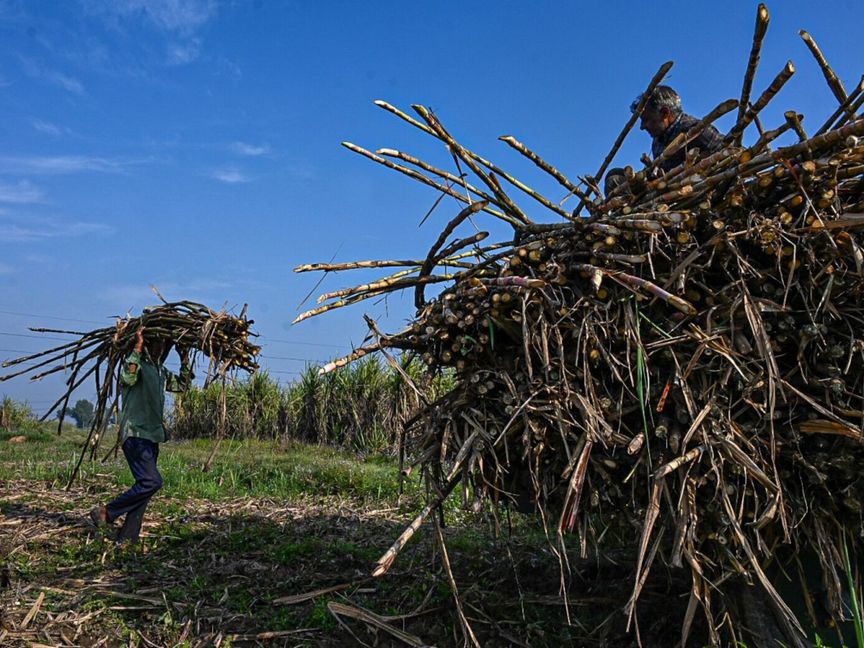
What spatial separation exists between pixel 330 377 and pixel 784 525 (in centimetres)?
1400

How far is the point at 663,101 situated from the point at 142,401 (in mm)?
4756

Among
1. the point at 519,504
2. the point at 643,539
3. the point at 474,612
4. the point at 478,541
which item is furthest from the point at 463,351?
the point at 478,541

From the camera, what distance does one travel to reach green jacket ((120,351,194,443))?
20.7ft

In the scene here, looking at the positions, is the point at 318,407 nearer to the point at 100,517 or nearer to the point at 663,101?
the point at 100,517

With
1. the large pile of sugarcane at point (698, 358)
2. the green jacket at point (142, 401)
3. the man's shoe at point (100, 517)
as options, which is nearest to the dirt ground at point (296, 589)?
the man's shoe at point (100, 517)

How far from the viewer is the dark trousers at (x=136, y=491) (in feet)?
20.5

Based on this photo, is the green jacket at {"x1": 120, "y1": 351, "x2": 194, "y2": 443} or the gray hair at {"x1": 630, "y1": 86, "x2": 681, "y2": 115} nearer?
the gray hair at {"x1": 630, "y1": 86, "x2": 681, "y2": 115}

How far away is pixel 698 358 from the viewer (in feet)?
10.3

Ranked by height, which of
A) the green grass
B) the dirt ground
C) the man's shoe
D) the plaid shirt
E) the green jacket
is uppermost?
the plaid shirt

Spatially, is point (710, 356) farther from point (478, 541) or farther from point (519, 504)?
point (478, 541)

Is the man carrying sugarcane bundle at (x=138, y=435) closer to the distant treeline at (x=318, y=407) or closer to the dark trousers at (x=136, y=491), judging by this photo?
the dark trousers at (x=136, y=491)

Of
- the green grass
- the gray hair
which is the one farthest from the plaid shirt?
the green grass

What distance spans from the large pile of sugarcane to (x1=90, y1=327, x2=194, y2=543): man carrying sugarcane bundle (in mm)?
3595

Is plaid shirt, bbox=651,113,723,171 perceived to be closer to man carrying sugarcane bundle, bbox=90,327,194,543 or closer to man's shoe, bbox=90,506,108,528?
man carrying sugarcane bundle, bbox=90,327,194,543
